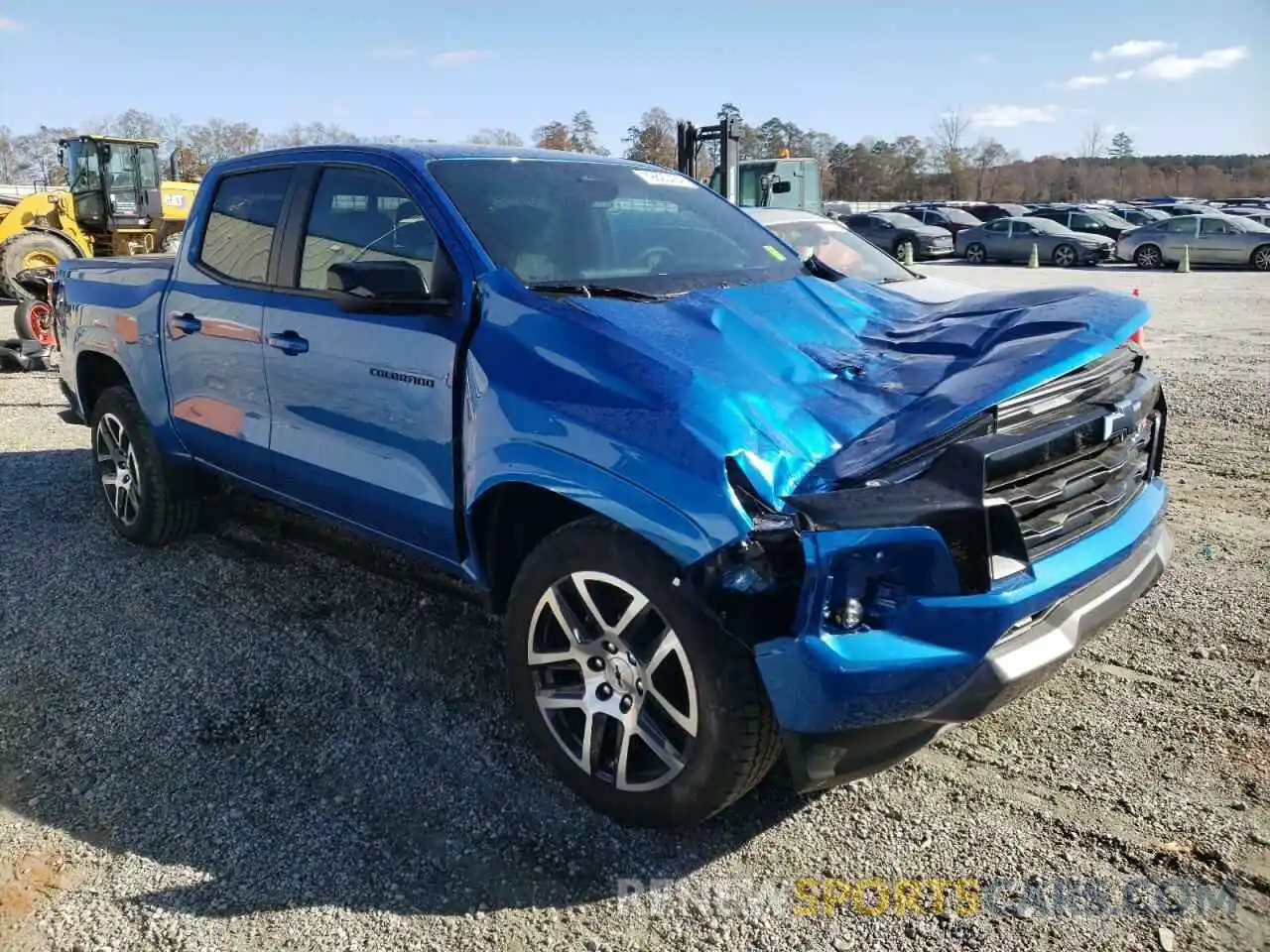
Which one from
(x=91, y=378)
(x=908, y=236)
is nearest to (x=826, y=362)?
(x=91, y=378)

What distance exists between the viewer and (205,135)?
70000 millimetres

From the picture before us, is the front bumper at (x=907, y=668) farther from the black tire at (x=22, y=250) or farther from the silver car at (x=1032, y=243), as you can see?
the silver car at (x=1032, y=243)

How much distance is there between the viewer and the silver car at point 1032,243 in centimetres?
2794

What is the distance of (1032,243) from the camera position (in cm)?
2859

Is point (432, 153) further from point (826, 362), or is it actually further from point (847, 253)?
point (847, 253)

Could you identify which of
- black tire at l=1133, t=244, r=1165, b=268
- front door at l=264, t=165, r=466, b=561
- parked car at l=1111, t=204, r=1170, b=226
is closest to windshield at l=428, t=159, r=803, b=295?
front door at l=264, t=165, r=466, b=561

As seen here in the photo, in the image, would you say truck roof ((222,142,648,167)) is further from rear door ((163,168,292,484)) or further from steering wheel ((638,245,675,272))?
steering wheel ((638,245,675,272))

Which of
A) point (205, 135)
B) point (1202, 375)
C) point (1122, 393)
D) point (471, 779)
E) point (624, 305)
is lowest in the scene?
point (471, 779)

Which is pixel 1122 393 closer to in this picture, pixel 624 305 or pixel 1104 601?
pixel 1104 601

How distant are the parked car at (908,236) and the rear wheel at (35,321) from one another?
76.1 feet

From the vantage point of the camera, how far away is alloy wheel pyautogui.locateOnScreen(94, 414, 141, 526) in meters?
5.38

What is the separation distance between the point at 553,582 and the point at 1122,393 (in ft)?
6.10

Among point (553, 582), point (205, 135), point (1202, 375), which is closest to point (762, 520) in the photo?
point (553, 582)

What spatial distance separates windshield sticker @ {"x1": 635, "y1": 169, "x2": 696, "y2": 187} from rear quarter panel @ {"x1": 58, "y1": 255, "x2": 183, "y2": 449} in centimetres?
241
